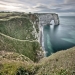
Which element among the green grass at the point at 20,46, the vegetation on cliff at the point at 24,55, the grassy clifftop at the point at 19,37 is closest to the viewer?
the vegetation on cliff at the point at 24,55

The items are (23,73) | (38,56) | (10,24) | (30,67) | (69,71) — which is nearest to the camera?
(69,71)

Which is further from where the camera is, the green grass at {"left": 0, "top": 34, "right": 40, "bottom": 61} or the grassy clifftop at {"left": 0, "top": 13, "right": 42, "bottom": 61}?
the grassy clifftop at {"left": 0, "top": 13, "right": 42, "bottom": 61}

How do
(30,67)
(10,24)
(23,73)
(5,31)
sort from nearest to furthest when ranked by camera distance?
(23,73)
(30,67)
(5,31)
(10,24)

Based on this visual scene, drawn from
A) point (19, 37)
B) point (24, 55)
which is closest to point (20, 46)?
point (24, 55)

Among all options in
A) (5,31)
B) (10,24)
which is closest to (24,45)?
(5,31)

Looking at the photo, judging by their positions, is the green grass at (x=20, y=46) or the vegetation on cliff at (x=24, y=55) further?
the green grass at (x=20, y=46)

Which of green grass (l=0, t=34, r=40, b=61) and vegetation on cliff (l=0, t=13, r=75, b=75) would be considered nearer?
vegetation on cliff (l=0, t=13, r=75, b=75)

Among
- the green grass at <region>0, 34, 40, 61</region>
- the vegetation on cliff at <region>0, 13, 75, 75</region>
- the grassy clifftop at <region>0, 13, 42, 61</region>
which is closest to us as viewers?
the vegetation on cliff at <region>0, 13, 75, 75</region>

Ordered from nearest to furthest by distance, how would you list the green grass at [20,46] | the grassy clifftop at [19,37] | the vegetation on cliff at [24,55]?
the vegetation on cliff at [24,55] < the green grass at [20,46] < the grassy clifftop at [19,37]

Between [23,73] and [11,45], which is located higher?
[23,73]

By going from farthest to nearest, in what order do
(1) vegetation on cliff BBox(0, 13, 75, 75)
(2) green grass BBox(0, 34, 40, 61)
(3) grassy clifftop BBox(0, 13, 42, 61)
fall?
(3) grassy clifftop BBox(0, 13, 42, 61), (2) green grass BBox(0, 34, 40, 61), (1) vegetation on cliff BBox(0, 13, 75, 75)

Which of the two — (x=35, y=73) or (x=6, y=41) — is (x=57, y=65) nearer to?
(x=35, y=73)
